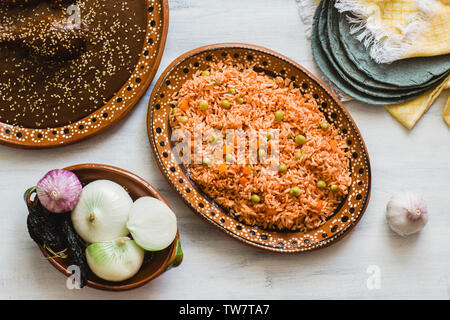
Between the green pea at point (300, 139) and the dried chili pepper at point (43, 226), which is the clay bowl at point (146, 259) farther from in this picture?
the green pea at point (300, 139)

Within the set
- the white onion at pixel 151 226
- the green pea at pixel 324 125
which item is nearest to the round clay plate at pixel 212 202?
the green pea at pixel 324 125

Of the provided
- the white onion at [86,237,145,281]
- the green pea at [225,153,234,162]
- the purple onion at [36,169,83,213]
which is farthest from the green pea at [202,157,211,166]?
the purple onion at [36,169,83,213]

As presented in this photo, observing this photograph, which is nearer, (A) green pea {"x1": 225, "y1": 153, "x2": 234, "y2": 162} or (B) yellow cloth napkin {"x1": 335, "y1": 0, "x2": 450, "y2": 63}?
(A) green pea {"x1": 225, "y1": 153, "x2": 234, "y2": 162}

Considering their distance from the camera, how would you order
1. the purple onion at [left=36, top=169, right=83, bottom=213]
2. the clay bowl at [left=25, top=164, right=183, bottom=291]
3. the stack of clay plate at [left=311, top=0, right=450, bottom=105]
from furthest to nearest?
the stack of clay plate at [left=311, top=0, right=450, bottom=105]
the clay bowl at [left=25, top=164, right=183, bottom=291]
the purple onion at [left=36, top=169, right=83, bottom=213]

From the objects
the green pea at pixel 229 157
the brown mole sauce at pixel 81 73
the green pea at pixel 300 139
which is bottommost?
the green pea at pixel 229 157

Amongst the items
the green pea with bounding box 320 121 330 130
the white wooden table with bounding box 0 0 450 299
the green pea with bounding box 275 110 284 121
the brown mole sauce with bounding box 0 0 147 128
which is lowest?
the white wooden table with bounding box 0 0 450 299

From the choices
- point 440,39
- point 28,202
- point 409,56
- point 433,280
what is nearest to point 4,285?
point 28,202

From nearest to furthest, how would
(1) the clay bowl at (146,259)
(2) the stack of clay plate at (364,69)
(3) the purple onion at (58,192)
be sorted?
(3) the purple onion at (58,192) → (1) the clay bowl at (146,259) → (2) the stack of clay plate at (364,69)

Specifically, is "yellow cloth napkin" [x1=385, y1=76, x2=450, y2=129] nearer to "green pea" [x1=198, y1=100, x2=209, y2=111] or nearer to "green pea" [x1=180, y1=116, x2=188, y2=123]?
"green pea" [x1=198, y1=100, x2=209, y2=111]
